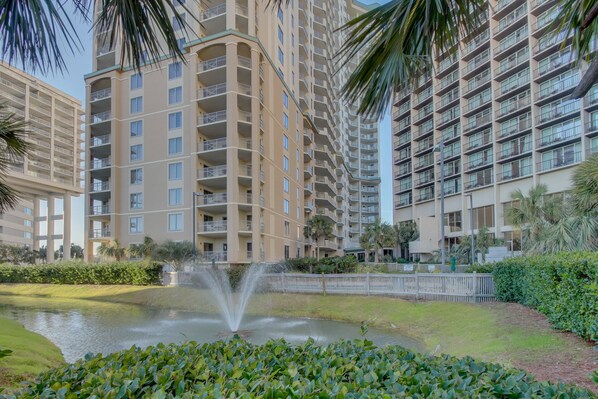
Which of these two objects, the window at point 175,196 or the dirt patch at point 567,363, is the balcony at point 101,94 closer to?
the window at point 175,196

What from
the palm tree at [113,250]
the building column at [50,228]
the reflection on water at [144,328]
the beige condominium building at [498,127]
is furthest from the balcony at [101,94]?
the beige condominium building at [498,127]

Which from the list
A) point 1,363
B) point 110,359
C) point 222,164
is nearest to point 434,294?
point 1,363

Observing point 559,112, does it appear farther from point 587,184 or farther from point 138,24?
point 138,24

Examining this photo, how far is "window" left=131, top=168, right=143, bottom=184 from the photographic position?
4166 centimetres

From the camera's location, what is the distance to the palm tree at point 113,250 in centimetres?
3956

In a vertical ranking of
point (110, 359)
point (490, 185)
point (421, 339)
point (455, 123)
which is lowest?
point (421, 339)

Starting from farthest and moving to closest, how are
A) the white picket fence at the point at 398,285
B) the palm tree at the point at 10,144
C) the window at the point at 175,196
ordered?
the window at the point at 175,196 → the white picket fence at the point at 398,285 → the palm tree at the point at 10,144

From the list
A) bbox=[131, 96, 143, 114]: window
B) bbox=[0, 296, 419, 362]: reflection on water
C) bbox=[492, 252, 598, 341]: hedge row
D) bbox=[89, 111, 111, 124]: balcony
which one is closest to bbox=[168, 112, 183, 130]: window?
bbox=[131, 96, 143, 114]: window

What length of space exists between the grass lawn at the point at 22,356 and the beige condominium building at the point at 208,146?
22.6m

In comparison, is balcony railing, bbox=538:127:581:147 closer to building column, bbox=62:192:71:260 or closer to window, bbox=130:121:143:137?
window, bbox=130:121:143:137

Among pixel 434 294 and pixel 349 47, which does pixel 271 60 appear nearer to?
pixel 434 294

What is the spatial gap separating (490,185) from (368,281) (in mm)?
35348

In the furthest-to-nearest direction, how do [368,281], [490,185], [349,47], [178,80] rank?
[490,185]
[178,80]
[368,281]
[349,47]

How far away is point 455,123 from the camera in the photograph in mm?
56812
